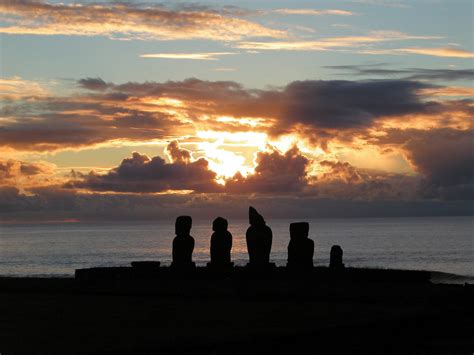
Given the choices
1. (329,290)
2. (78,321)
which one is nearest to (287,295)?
(329,290)

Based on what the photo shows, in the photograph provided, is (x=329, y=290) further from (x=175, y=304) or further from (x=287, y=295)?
(x=175, y=304)

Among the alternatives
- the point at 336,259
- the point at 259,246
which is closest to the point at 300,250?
the point at 259,246

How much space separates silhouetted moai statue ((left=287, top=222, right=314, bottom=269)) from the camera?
4056cm

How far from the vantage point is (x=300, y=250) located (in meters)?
40.6

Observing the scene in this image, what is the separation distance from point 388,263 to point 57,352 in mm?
78754

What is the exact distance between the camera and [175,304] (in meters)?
29.6

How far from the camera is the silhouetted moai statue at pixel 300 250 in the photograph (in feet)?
133

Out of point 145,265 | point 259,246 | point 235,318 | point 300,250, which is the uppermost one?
point 259,246

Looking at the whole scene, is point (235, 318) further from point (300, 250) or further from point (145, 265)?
point (145, 265)

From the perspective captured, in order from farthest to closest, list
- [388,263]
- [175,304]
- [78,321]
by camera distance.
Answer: [388,263], [175,304], [78,321]

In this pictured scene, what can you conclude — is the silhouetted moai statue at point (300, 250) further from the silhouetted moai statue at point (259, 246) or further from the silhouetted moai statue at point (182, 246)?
the silhouetted moai statue at point (182, 246)

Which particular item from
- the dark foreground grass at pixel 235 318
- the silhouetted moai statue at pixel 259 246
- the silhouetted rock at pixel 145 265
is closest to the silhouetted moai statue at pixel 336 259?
the silhouetted moai statue at pixel 259 246

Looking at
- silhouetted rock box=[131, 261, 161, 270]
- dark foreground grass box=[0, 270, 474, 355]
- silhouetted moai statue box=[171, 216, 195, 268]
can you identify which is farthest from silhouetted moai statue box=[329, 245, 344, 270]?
silhouetted rock box=[131, 261, 161, 270]

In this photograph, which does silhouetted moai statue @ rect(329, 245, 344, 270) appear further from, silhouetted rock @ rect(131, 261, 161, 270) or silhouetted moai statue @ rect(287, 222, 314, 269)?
silhouetted rock @ rect(131, 261, 161, 270)
